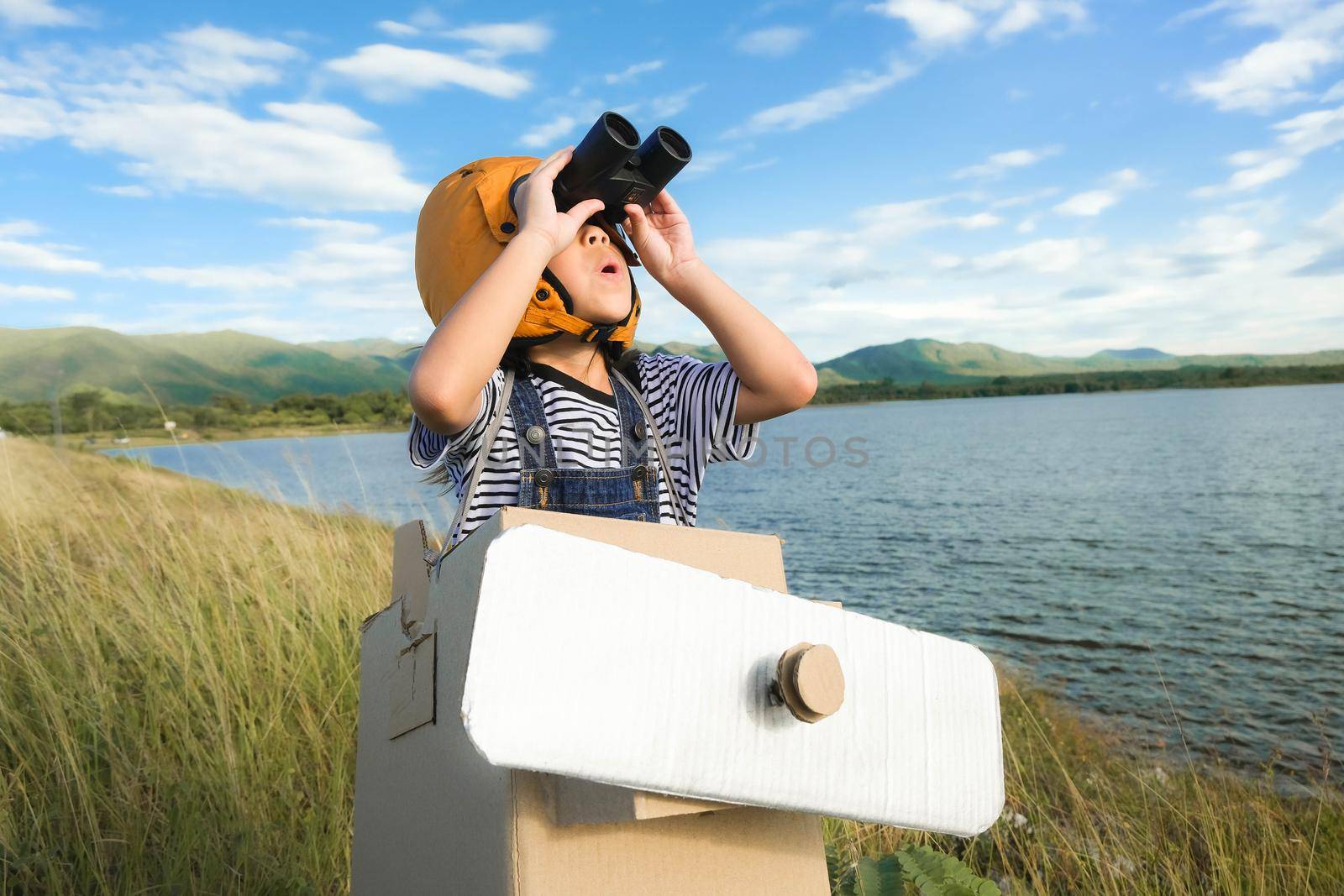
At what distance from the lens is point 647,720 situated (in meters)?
0.76

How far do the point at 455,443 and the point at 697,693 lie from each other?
88 centimetres

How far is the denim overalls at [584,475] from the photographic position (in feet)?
4.93

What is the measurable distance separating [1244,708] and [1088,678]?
1.17 meters

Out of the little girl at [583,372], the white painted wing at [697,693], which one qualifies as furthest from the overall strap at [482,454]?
the white painted wing at [697,693]

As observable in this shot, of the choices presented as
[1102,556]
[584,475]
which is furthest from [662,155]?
[1102,556]

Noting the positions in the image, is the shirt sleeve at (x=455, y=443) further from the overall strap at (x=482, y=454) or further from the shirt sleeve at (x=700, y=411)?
the shirt sleeve at (x=700, y=411)

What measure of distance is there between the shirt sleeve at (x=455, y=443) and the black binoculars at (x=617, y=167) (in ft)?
1.14

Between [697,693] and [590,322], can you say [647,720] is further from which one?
[590,322]

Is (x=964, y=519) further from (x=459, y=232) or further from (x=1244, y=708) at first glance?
(x=459, y=232)

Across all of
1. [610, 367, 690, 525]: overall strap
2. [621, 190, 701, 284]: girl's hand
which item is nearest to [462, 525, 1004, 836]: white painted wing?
[610, 367, 690, 525]: overall strap

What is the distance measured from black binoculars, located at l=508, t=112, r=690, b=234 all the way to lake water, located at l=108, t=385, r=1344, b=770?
0.63m

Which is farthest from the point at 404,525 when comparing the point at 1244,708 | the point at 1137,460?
the point at 1137,460

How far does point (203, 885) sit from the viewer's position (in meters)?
2.08

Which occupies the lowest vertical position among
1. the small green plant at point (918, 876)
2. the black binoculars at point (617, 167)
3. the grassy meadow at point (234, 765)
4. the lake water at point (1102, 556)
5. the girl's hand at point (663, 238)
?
the lake water at point (1102, 556)
